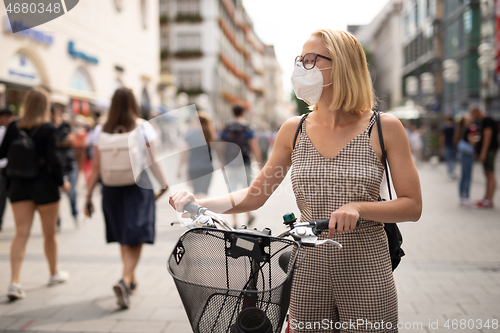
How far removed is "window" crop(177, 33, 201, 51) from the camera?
1071 inches

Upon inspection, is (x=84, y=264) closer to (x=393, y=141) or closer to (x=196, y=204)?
(x=196, y=204)

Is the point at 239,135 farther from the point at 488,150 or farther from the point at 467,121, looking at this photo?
the point at 467,121

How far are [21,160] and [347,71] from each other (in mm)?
3449

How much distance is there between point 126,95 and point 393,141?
9.41ft

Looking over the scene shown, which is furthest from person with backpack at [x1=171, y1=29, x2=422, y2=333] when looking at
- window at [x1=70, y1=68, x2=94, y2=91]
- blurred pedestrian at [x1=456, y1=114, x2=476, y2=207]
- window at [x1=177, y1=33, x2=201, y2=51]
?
window at [x1=177, y1=33, x2=201, y2=51]

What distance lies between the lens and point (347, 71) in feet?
5.58

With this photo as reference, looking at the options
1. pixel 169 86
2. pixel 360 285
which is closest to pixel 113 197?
pixel 360 285

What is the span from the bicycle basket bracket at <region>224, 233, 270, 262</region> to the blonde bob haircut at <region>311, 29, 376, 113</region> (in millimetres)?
619

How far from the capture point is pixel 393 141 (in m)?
1.67

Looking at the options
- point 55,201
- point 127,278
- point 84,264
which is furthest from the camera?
point 84,264

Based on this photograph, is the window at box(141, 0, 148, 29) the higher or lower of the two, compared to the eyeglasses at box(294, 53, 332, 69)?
higher

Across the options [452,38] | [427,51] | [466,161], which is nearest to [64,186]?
[466,161]

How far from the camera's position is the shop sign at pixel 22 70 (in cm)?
1246

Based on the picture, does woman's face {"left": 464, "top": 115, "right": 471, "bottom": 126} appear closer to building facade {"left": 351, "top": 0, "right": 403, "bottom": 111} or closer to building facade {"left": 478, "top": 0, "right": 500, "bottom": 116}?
building facade {"left": 478, "top": 0, "right": 500, "bottom": 116}
